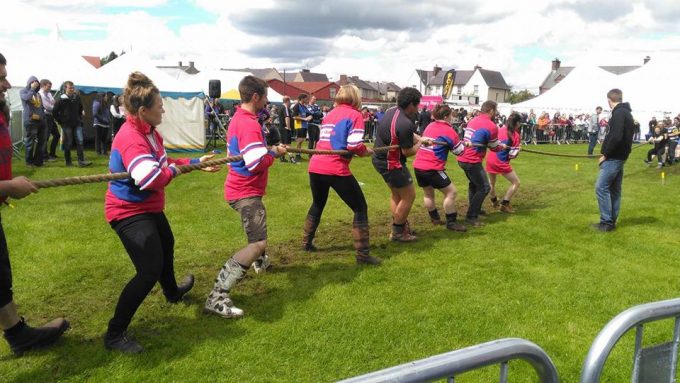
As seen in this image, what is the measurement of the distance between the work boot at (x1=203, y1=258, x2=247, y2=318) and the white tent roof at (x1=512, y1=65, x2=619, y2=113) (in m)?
36.7

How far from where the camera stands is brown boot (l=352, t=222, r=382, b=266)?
599 centimetres

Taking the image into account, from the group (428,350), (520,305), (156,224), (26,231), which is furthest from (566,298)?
(26,231)

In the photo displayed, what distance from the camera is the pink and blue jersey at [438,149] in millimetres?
7418

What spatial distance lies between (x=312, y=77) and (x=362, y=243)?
11834 cm

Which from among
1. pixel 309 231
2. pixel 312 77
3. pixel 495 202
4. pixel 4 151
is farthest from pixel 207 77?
pixel 312 77

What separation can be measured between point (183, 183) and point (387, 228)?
554cm

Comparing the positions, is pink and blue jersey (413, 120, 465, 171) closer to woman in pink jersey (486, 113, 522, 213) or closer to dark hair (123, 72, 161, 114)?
woman in pink jersey (486, 113, 522, 213)

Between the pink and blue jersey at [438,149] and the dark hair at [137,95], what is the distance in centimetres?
444

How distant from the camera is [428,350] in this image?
4121mm

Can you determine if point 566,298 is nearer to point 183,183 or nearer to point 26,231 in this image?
point 26,231

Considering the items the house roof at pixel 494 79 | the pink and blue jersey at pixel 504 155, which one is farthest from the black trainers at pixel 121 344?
the house roof at pixel 494 79

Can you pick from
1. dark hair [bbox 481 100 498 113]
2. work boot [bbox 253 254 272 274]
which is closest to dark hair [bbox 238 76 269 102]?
work boot [bbox 253 254 272 274]

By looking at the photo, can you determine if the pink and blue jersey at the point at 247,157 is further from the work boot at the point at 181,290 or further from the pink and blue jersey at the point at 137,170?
the work boot at the point at 181,290

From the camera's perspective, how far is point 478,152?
26.5ft
